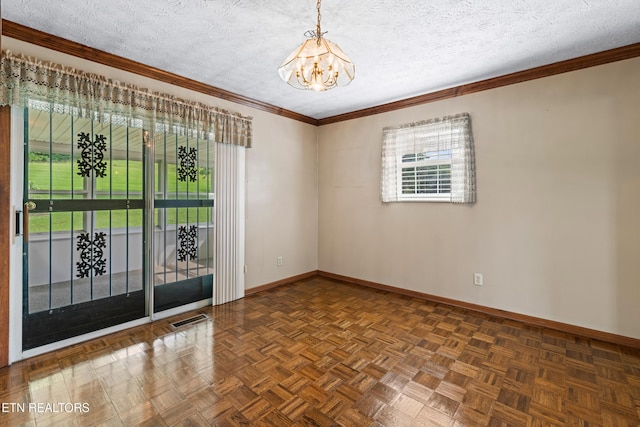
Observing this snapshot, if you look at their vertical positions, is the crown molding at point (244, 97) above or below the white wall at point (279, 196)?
above

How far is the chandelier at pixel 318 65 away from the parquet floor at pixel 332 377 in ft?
6.63

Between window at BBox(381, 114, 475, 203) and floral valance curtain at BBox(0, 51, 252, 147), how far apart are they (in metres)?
1.97

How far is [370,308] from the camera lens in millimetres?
3605

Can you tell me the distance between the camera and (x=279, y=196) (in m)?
4.51

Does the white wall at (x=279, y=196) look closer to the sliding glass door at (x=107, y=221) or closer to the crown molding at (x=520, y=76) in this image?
the sliding glass door at (x=107, y=221)

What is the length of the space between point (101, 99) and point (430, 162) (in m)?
3.39

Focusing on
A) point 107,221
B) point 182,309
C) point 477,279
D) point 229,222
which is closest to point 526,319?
point 477,279

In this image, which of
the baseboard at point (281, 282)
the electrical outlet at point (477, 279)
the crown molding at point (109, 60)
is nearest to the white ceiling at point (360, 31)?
the crown molding at point (109, 60)

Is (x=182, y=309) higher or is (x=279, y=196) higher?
(x=279, y=196)

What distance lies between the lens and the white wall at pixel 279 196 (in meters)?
4.14

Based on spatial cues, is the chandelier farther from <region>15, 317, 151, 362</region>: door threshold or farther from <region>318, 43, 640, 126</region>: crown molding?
<region>15, 317, 151, 362</region>: door threshold

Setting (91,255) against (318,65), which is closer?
(318,65)

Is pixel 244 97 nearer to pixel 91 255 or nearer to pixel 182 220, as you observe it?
pixel 182 220

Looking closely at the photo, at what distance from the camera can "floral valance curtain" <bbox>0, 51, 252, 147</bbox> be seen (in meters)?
2.34
